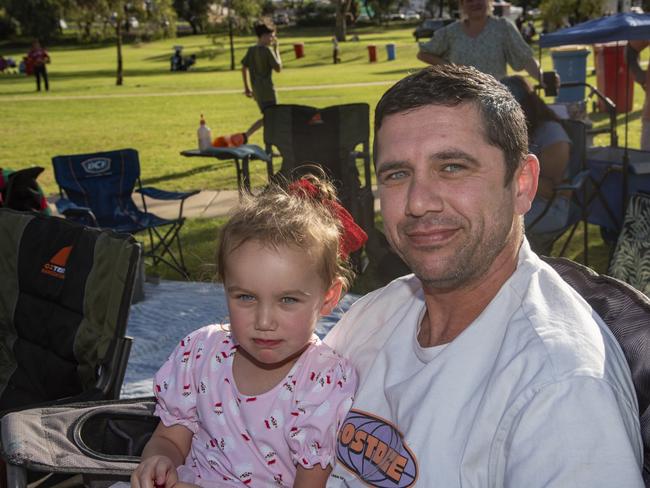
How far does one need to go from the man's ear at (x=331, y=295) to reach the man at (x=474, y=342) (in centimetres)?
21

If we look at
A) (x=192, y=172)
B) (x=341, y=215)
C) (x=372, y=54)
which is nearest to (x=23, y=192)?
(x=341, y=215)

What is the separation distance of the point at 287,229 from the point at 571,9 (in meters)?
33.8

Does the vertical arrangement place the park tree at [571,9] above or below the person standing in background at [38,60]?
above

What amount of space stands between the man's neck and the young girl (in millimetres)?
318

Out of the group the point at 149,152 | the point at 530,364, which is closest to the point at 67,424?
the point at 530,364

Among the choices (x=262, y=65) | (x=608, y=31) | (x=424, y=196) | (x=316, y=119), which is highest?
(x=608, y=31)

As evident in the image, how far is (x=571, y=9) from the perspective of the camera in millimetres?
33219

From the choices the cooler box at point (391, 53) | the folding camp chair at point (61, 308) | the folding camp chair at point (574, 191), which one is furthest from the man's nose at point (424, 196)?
the cooler box at point (391, 53)

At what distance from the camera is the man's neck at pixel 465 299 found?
6.29ft

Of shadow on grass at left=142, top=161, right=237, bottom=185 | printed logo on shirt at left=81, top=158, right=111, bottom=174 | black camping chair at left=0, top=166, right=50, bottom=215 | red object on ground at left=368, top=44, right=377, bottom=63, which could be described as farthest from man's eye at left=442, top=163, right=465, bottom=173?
red object on ground at left=368, top=44, right=377, bottom=63

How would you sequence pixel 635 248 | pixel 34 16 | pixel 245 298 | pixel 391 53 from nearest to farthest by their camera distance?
pixel 245 298 < pixel 635 248 < pixel 391 53 < pixel 34 16

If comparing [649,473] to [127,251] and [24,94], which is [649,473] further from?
[24,94]

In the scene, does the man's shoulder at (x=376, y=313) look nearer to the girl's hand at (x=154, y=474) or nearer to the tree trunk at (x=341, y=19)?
the girl's hand at (x=154, y=474)

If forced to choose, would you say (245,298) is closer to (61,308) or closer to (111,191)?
(61,308)
